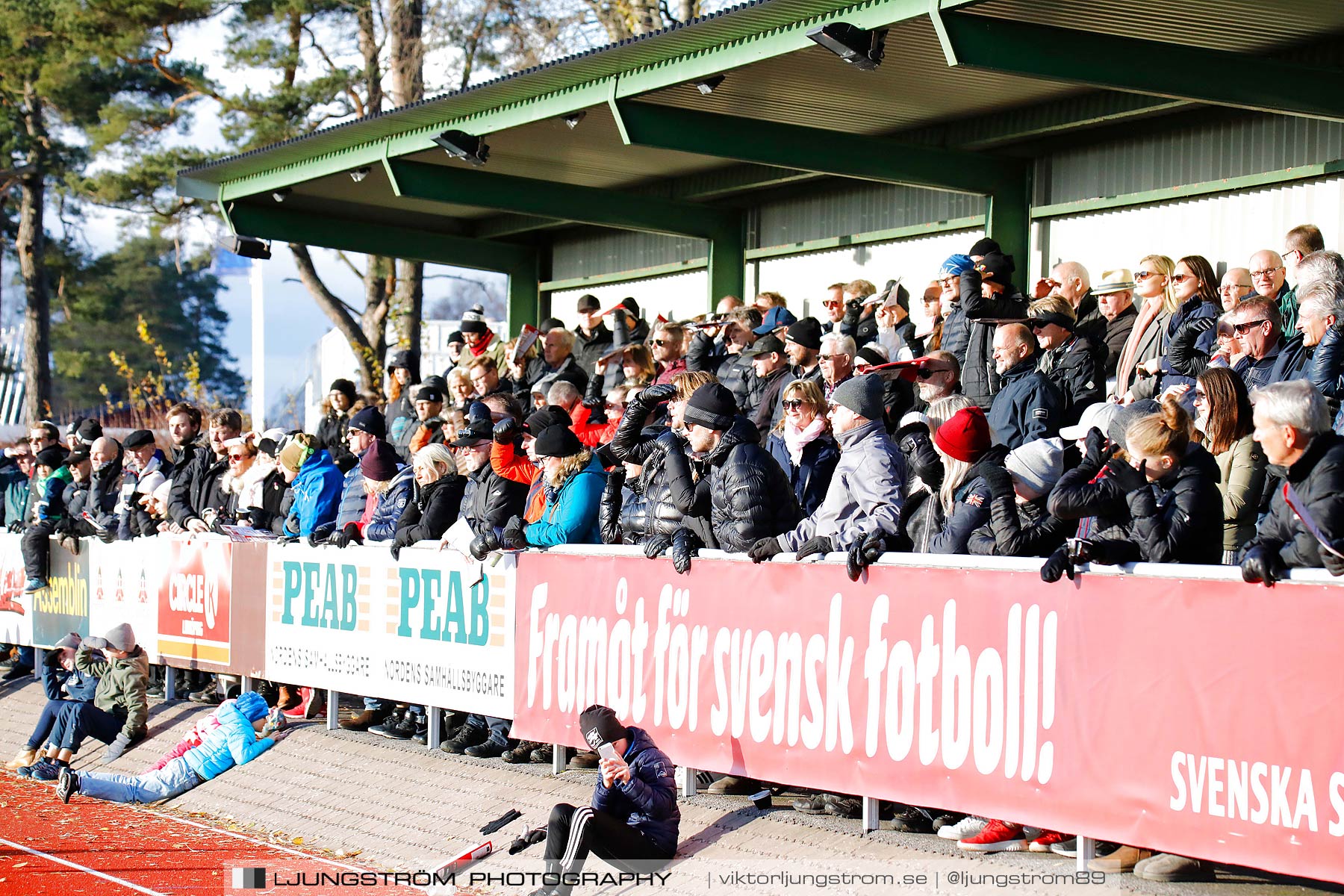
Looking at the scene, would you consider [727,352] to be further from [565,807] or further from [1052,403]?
[565,807]

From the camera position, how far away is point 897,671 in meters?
6.79

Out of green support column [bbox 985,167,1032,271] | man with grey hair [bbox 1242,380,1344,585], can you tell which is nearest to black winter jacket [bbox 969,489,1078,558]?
man with grey hair [bbox 1242,380,1344,585]

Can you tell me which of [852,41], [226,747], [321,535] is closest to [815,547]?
[852,41]

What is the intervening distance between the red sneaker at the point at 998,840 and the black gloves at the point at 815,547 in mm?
1452

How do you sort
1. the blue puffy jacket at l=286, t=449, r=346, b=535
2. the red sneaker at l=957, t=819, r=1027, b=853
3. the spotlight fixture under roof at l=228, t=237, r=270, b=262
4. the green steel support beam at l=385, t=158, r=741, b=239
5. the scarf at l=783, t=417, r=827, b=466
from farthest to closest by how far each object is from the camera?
the spotlight fixture under roof at l=228, t=237, r=270, b=262, the green steel support beam at l=385, t=158, r=741, b=239, the blue puffy jacket at l=286, t=449, r=346, b=535, the scarf at l=783, t=417, r=827, b=466, the red sneaker at l=957, t=819, r=1027, b=853

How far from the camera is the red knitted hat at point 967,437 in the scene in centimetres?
683

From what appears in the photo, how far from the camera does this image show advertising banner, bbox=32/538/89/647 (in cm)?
1444

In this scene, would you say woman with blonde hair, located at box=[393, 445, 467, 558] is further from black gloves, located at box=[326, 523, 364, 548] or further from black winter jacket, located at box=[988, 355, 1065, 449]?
black winter jacket, located at box=[988, 355, 1065, 449]

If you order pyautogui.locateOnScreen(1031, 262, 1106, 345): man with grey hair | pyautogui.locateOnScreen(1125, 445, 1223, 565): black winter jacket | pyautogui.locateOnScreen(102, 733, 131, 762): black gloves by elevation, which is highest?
pyautogui.locateOnScreen(1031, 262, 1106, 345): man with grey hair

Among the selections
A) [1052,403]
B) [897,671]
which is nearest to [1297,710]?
[897,671]

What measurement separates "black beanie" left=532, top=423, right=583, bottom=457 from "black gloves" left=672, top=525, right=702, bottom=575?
148 centimetres

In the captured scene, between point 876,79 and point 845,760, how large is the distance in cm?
600

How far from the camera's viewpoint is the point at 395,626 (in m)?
10.4

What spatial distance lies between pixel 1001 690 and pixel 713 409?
8.08 ft
